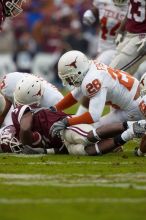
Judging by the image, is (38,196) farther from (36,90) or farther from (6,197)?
(36,90)

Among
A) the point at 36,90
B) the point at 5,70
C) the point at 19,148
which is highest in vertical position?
the point at 36,90

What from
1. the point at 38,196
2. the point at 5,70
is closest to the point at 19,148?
the point at 38,196

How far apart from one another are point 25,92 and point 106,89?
76cm

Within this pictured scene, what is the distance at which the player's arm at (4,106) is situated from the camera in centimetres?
806

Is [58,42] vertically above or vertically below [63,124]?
below

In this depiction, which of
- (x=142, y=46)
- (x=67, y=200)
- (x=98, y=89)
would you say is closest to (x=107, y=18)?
(x=142, y=46)

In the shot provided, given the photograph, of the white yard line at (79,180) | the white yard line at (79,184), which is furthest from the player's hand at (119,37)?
the white yard line at (79,184)

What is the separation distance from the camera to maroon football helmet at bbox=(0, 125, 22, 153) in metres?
7.53

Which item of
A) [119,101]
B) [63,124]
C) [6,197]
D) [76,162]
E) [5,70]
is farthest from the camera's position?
[5,70]

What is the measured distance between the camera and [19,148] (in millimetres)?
7547

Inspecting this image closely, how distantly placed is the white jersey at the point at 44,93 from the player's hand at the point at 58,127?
78cm

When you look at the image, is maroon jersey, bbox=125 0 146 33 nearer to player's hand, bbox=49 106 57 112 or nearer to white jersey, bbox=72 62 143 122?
white jersey, bbox=72 62 143 122

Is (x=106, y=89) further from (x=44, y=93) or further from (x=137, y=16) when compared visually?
(x=137, y=16)

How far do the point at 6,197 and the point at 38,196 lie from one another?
201mm
